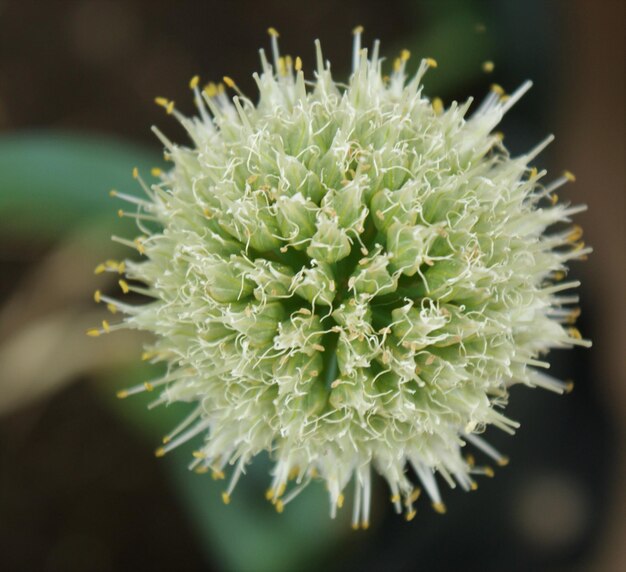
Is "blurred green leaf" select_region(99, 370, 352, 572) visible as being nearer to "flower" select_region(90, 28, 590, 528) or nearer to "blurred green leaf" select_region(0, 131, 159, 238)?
"blurred green leaf" select_region(0, 131, 159, 238)

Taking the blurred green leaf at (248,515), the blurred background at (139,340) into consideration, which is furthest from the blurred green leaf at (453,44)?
the blurred green leaf at (248,515)

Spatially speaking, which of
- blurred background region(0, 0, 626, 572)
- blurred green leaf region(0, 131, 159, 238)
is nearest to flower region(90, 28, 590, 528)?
blurred green leaf region(0, 131, 159, 238)

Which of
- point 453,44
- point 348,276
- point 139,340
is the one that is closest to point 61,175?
point 139,340

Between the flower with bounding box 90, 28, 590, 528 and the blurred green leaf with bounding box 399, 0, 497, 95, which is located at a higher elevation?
the blurred green leaf with bounding box 399, 0, 497, 95

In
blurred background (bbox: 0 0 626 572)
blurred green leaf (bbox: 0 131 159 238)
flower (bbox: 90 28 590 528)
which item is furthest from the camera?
blurred background (bbox: 0 0 626 572)

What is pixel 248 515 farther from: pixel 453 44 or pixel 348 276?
pixel 453 44
